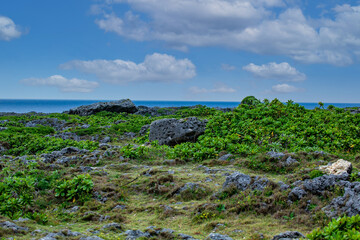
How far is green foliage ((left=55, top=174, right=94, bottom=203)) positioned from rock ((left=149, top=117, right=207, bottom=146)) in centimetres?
1067

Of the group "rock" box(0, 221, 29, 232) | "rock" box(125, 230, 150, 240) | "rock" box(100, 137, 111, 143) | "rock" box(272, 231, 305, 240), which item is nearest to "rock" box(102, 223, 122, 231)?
"rock" box(125, 230, 150, 240)

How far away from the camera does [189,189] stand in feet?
36.7

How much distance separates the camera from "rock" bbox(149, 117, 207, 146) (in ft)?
70.8

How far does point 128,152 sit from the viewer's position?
1683 centimetres

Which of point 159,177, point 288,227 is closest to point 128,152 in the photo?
point 159,177

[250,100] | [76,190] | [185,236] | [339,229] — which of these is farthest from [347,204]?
[250,100]

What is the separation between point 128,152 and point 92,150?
290 centimetres

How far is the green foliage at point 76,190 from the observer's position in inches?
429

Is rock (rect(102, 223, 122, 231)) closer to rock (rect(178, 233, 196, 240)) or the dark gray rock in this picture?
rock (rect(178, 233, 196, 240))

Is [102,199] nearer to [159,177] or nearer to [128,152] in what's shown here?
[159,177]

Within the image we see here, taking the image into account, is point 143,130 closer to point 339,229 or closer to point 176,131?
point 176,131

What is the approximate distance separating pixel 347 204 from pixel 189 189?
519 centimetres

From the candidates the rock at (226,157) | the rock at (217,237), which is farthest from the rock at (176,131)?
the rock at (217,237)

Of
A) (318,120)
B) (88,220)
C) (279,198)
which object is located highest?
(318,120)
